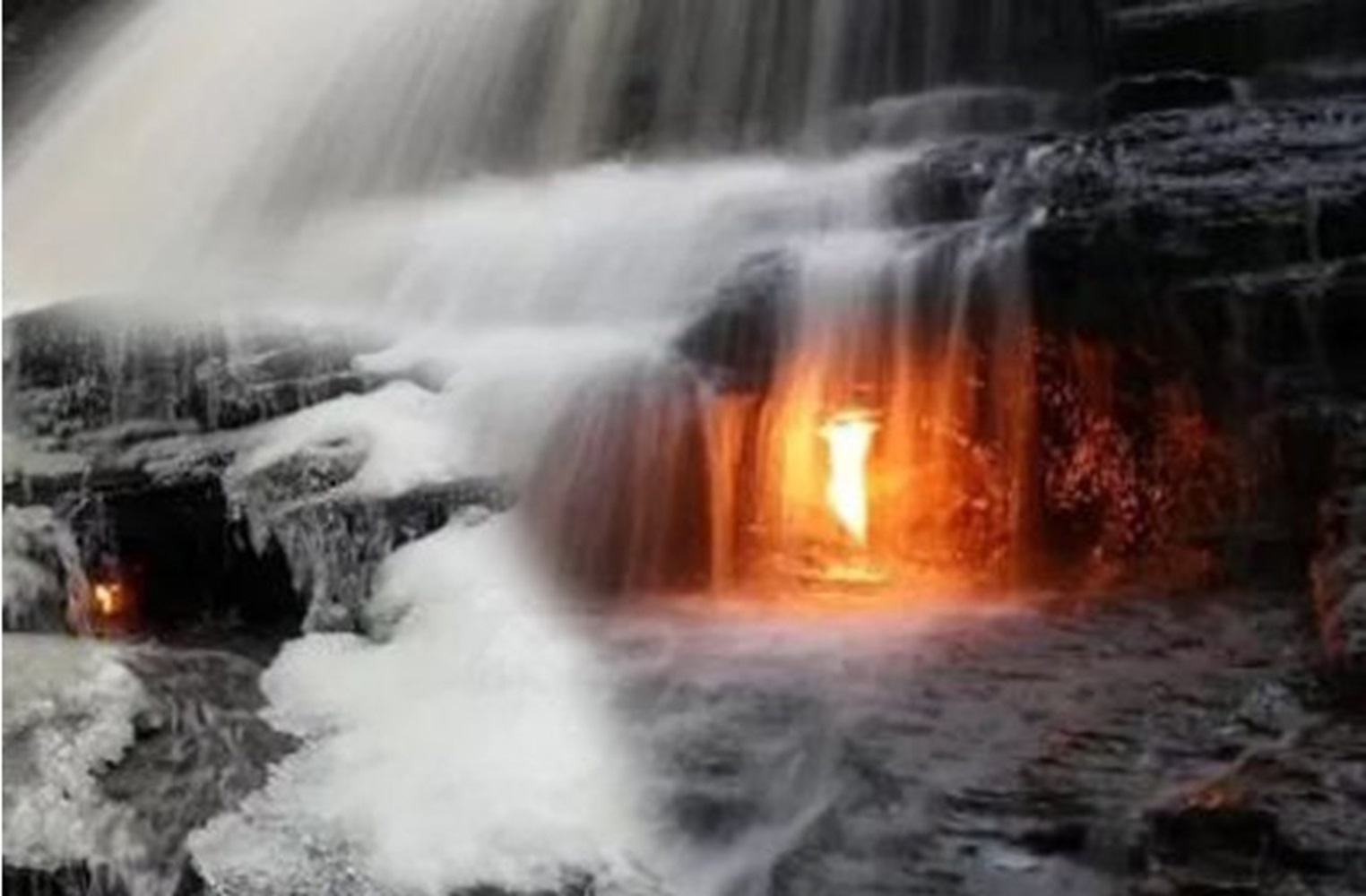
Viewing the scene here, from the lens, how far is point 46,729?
6.06m

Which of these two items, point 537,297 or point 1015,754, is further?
point 537,297

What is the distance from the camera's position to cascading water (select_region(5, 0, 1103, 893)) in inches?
257

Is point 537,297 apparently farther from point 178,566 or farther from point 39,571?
point 39,571

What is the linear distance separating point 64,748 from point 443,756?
139 cm

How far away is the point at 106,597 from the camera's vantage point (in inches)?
348

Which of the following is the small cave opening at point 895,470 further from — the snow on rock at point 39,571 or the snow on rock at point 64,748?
the snow on rock at point 64,748

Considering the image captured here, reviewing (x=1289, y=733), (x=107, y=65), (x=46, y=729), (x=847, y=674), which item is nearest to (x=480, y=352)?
(x=847, y=674)

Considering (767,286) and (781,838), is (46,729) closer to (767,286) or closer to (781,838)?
(781,838)

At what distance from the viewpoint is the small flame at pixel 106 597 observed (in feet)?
28.9

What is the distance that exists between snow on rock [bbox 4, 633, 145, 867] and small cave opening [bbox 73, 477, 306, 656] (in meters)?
1.91

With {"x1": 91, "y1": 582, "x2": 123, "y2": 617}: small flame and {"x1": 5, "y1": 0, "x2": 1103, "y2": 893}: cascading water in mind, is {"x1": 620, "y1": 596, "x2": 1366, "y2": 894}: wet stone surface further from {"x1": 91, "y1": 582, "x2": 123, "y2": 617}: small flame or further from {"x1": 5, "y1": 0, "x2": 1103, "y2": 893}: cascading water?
{"x1": 91, "y1": 582, "x2": 123, "y2": 617}: small flame

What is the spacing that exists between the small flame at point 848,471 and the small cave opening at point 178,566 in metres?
3.14

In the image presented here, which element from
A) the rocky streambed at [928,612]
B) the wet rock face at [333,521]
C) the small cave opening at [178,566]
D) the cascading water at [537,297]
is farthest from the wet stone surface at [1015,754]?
the small cave opening at [178,566]

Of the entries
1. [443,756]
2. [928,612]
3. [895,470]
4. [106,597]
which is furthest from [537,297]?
[443,756]
